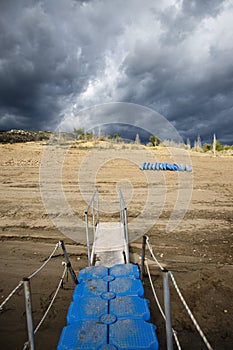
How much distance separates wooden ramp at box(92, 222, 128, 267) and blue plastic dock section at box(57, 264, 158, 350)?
96cm

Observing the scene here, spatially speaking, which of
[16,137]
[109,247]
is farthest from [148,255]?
[16,137]

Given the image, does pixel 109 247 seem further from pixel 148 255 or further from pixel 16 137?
pixel 16 137

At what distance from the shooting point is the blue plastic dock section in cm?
233

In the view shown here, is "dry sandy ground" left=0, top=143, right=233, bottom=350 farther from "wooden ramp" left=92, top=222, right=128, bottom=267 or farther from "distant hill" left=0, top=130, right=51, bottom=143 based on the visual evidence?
"distant hill" left=0, top=130, right=51, bottom=143

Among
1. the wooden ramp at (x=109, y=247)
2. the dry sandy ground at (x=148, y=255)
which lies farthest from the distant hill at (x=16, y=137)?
the wooden ramp at (x=109, y=247)

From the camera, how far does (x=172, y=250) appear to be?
19.1 feet

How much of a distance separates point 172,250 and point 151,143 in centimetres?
4196

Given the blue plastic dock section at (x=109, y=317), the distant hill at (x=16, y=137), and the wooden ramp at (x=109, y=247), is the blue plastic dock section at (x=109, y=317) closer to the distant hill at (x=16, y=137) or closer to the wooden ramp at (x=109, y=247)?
the wooden ramp at (x=109, y=247)

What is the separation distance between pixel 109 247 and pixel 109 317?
2.34m

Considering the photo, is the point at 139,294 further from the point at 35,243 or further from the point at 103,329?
the point at 35,243

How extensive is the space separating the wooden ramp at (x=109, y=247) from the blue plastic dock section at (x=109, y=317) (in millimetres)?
959

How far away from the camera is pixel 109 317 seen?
106 inches

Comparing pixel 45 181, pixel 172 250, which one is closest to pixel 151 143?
pixel 45 181

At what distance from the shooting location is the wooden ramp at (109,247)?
4.60 meters
